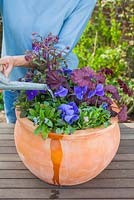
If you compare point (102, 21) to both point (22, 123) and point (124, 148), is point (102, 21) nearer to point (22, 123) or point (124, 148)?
point (124, 148)

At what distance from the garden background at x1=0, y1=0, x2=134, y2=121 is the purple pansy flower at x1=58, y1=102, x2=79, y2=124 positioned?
2.27 m

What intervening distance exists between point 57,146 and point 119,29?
9.65 feet

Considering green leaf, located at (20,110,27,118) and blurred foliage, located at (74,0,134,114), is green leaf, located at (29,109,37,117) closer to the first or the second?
green leaf, located at (20,110,27,118)

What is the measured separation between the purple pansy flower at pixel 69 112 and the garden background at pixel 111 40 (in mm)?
2268

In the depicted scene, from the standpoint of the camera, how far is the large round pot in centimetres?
154

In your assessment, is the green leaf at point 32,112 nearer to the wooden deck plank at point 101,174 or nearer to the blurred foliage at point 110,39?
the wooden deck plank at point 101,174

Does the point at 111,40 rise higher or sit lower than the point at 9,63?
lower

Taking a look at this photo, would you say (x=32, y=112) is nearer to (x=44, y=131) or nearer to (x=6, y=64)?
(x=44, y=131)

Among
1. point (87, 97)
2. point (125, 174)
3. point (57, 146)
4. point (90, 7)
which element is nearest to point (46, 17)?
point (90, 7)

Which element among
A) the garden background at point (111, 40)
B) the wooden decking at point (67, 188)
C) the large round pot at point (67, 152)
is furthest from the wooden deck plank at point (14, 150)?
the garden background at point (111, 40)

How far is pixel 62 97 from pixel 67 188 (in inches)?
14.2

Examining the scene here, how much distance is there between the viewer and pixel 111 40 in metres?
4.28

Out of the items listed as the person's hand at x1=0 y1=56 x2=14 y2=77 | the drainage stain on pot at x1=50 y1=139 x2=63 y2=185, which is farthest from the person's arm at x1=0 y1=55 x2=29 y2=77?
the drainage stain on pot at x1=50 y1=139 x2=63 y2=185

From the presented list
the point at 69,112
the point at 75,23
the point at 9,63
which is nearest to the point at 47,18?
the point at 75,23
